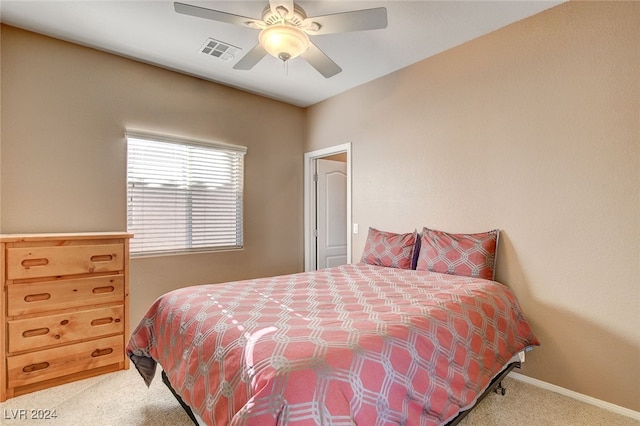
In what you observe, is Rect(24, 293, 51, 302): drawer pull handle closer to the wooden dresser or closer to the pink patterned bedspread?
the wooden dresser

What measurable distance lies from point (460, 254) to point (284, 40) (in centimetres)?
203

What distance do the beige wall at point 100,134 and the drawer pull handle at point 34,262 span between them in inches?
18.5

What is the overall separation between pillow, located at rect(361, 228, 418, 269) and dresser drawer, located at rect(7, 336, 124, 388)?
230 cm

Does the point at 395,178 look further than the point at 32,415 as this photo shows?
Yes

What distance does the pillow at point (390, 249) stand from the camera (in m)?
2.91

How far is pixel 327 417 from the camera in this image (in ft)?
3.27

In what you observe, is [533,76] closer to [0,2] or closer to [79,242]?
[79,242]

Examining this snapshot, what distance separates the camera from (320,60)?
7.36 ft

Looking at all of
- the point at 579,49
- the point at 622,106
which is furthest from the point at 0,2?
the point at 622,106

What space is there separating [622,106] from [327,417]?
2.53 meters

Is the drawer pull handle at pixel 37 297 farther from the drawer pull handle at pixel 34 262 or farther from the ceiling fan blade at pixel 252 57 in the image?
the ceiling fan blade at pixel 252 57

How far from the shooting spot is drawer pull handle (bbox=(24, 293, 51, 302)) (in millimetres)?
2201

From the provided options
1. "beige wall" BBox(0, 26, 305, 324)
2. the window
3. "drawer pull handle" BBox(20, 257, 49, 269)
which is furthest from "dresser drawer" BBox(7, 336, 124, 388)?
the window

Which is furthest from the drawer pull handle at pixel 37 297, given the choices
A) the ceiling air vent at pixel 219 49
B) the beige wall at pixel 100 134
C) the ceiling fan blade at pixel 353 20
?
the ceiling fan blade at pixel 353 20
